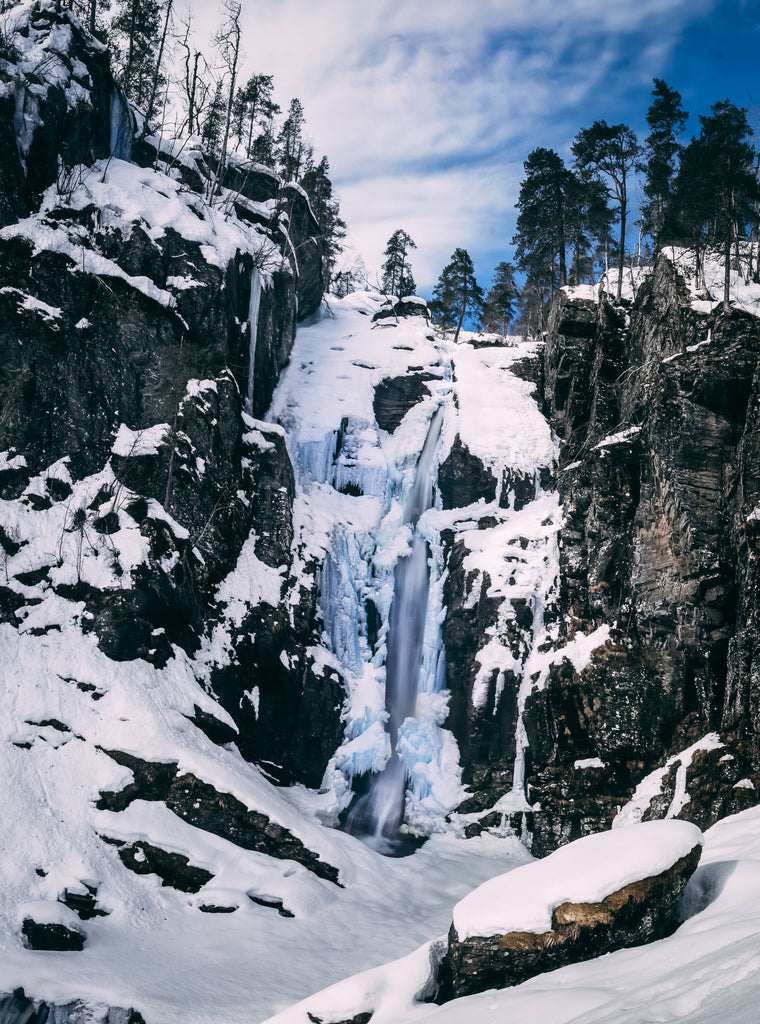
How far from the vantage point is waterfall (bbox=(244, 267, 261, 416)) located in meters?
26.0

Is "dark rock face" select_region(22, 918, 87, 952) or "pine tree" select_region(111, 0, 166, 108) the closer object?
"dark rock face" select_region(22, 918, 87, 952)

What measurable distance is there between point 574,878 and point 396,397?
27.1 metres

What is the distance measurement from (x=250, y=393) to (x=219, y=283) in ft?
14.4

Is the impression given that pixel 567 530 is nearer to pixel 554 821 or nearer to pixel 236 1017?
pixel 554 821

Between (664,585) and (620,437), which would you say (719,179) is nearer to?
(620,437)

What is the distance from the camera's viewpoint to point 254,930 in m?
13.2

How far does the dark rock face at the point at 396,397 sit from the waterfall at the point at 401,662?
7.84ft

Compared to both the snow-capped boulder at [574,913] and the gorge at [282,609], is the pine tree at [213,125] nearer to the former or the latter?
the gorge at [282,609]

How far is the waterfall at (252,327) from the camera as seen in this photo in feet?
85.2

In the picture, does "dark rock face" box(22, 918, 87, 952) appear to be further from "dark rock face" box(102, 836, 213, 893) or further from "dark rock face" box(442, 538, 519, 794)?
"dark rock face" box(442, 538, 519, 794)

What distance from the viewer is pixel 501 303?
150ft

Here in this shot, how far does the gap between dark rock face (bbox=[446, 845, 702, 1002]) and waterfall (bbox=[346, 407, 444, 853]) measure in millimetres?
12422

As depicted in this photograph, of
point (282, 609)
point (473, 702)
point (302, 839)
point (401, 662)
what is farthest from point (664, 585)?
point (302, 839)

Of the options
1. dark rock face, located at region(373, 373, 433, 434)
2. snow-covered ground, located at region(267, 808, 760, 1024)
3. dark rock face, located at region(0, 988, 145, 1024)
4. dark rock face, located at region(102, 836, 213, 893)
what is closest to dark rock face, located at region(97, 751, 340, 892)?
dark rock face, located at region(102, 836, 213, 893)
